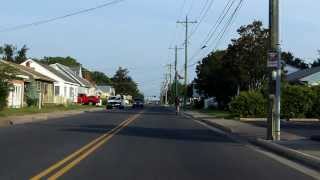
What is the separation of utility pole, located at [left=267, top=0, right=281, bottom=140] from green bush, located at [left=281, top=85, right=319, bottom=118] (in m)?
24.4

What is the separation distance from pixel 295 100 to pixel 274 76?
25.2 m

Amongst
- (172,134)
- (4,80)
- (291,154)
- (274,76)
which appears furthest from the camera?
(4,80)

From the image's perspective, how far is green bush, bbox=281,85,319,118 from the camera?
50281 millimetres

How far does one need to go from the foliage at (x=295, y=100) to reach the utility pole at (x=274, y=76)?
24.4m

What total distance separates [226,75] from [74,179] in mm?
55561

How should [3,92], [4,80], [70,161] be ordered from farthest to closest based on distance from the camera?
[4,80]
[3,92]
[70,161]

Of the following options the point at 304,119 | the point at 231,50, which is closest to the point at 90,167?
the point at 304,119

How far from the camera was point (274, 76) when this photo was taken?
2575 centimetres

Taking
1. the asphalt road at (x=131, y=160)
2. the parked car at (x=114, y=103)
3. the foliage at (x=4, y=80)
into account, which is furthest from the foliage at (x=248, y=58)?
the asphalt road at (x=131, y=160)

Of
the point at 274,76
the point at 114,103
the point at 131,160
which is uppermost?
the point at 274,76

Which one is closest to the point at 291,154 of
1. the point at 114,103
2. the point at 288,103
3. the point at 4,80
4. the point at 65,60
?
the point at 4,80

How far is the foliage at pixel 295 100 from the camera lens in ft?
165

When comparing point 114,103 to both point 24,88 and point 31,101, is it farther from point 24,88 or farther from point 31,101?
point 24,88

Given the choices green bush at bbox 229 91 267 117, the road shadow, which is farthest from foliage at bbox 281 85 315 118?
the road shadow
